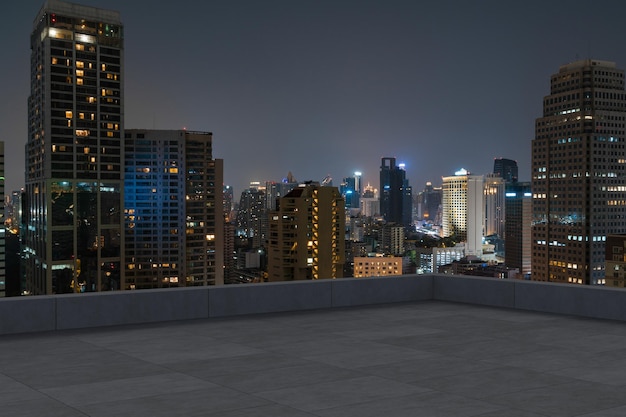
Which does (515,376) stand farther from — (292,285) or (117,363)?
(292,285)

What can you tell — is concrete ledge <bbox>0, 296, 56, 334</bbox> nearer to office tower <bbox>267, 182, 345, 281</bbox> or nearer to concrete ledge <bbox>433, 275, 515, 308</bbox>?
concrete ledge <bbox>433, 275, 515, 308</bbox>

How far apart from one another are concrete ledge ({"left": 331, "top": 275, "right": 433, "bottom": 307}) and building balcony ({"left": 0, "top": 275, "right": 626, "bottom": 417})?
0.03 m

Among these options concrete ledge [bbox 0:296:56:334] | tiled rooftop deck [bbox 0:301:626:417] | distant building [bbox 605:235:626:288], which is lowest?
distant building [bbox 605:235:626:288]

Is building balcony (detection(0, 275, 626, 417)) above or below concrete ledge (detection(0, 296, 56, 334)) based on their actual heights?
below

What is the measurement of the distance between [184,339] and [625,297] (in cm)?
898

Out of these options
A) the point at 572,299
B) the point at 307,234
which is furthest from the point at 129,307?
the point at 307,234

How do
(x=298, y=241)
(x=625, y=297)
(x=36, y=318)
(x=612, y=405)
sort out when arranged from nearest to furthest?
(x=612, y=405) < (x=36, y=318) < (x=625, y=297) < (x=298, y=241)

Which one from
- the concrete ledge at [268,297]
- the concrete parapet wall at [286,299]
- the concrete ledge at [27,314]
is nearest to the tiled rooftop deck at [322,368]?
the concrete ledge at [27,314]

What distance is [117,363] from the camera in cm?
1065

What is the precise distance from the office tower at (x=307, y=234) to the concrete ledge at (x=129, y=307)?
164733 mm

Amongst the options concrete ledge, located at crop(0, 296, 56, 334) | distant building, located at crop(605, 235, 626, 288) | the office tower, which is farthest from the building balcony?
the office tower

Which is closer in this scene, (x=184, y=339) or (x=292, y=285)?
(x=184, y=339)

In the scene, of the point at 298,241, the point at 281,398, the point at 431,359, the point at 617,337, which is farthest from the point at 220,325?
the point at 298,241

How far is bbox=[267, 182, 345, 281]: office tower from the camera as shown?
184 m
